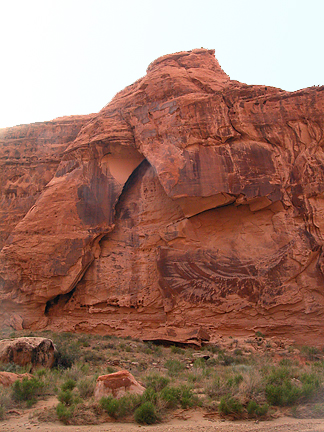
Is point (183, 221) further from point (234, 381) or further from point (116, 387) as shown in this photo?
point (116, 387)

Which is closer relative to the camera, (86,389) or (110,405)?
(110,405)

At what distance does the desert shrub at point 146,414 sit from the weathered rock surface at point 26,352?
14.3 feet

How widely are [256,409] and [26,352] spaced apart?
220 inches

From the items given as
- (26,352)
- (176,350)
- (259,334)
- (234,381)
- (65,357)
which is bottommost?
(176,350)

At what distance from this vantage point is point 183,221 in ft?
47.6

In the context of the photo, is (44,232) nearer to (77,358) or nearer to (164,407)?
(77,358)

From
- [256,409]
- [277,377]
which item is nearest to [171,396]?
[256,409]

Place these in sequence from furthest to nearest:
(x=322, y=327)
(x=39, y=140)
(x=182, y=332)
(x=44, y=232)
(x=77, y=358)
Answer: (x=39, y=140)
(x=44, y=232)
(x=182, y=332)
(x=322, y=327)
(x=77, y=358)

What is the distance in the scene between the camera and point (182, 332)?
13250mm

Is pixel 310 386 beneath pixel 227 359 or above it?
above

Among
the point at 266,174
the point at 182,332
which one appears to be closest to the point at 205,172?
the point at 266,174

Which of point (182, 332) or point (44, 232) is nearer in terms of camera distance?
point (182, 332)

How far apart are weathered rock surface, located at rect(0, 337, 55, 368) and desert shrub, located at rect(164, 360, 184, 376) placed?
10.1ft

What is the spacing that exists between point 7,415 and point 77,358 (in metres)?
4.69
